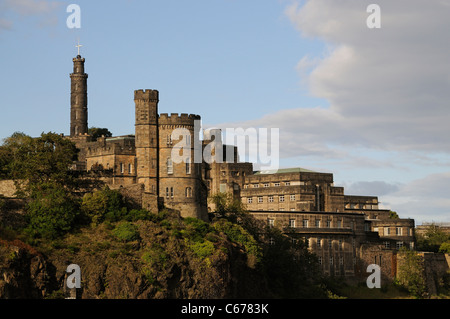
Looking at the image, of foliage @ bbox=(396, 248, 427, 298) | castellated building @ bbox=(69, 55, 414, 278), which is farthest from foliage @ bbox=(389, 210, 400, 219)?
foliage @ bbox=(396, 248, 427, 298)

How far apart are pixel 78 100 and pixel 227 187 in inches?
1168

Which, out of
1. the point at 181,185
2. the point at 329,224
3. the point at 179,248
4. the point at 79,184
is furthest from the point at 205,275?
the point at 329,224

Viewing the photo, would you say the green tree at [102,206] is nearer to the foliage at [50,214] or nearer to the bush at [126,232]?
the foliage at [50,214]

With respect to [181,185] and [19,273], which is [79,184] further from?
[19,273]

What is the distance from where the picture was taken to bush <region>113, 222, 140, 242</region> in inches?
3976

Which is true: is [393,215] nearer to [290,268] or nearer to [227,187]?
[227,187]

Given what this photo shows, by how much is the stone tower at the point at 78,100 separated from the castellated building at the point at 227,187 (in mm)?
170

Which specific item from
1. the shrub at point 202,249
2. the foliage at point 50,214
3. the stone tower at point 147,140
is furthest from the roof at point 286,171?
the foliage at point 50,214

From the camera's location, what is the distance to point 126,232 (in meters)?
101

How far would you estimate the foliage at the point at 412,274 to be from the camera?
12862 centimetres

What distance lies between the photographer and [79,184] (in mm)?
111812

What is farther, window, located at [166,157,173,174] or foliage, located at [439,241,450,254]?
foliage, located at [439,241,450,254]

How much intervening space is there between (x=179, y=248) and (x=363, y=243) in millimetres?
39354

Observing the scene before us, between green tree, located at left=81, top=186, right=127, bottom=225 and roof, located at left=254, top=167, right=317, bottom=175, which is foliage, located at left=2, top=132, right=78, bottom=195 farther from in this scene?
roof, located at left=254, top=167, right=317, bottom=175
